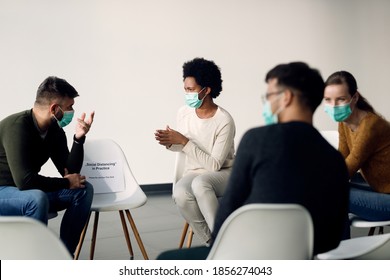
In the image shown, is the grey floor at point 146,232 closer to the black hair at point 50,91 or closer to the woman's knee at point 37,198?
the woman's knee at point 37,198

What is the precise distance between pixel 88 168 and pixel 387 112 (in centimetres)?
437

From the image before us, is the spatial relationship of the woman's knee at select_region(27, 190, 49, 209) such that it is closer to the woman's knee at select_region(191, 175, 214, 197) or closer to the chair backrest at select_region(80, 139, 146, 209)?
the chair backrest at select_region(80, 139, 146, 209)

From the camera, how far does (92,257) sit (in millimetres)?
2824

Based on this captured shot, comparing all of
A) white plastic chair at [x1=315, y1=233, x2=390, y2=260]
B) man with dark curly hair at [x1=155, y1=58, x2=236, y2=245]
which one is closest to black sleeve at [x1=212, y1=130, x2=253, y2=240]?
white plastic chair at [x1=315, y1=233, x2=390, y2=260]

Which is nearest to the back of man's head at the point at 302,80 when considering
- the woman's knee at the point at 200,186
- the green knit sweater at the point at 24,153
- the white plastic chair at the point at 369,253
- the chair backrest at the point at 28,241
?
the white plastic chair at the point at 369,253

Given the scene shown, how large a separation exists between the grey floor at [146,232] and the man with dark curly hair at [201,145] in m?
0.34

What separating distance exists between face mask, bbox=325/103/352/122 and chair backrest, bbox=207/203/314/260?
118cm

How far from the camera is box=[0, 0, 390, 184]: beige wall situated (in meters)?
4.45

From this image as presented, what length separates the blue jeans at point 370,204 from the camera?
7.32 ft

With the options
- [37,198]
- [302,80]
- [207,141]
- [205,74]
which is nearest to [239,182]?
[302,80]

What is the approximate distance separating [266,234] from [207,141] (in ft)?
5.09

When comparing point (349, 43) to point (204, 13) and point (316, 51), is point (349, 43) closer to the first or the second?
point (316, 51)
